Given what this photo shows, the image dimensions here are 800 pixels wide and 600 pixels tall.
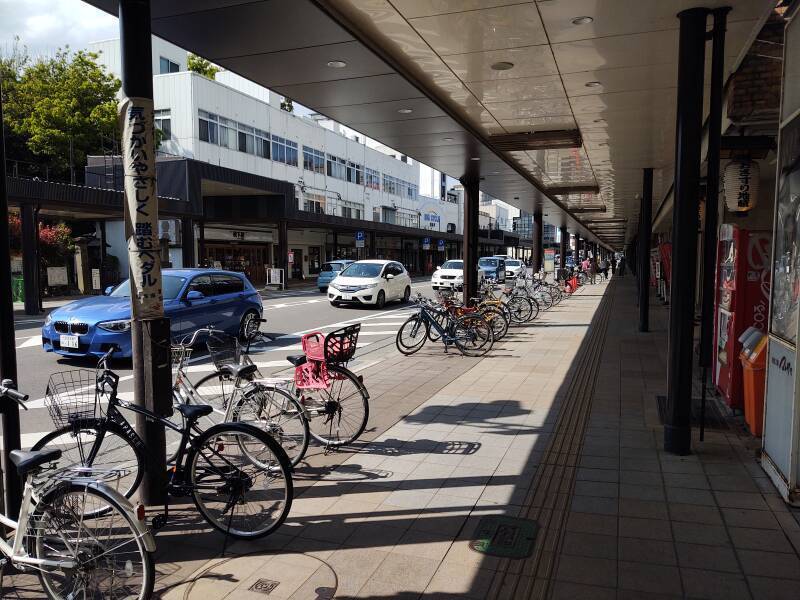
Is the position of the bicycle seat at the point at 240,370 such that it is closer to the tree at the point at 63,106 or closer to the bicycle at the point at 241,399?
the bicycle at the point at 241,399

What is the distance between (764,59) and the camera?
6645mm

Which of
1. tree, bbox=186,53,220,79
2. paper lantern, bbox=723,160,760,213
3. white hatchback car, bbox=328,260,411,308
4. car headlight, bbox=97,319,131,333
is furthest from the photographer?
tree, bbox=186,53,220,79

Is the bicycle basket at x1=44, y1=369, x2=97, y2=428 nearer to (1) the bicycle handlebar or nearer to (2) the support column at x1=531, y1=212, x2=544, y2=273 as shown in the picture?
(1) the bicycle handlebar

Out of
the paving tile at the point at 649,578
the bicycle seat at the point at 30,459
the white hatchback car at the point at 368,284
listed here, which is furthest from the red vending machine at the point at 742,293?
the white hatchback car at the point at 368,284

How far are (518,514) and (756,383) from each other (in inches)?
115

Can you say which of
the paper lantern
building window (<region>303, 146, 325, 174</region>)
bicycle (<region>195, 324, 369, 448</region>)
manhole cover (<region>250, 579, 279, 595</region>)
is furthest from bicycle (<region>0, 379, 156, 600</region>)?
building window (<region>303, 146, 325, 174</region>)

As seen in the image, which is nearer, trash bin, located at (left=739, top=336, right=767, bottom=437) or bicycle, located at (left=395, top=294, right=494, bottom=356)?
trash bin, located at (left=739, top=336, right=767, bottom=437)

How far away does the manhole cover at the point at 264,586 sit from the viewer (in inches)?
126

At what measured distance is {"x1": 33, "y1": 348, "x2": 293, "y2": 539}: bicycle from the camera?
3.75 meters

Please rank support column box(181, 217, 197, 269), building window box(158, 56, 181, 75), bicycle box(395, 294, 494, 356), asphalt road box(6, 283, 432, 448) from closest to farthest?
asphalt road box(6, 283, 432, 448), bicycle box(395, 294, 494, 356), support column box(181, 217, 197, 269), building window box(158, 56, 181, 75)

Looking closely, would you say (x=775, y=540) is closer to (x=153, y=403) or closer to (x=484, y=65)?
(x=153, y=403)

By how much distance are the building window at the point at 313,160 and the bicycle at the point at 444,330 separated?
35.4 metres

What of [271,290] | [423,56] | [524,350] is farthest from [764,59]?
[271,290]

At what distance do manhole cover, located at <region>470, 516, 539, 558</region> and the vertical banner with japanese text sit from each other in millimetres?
2582
